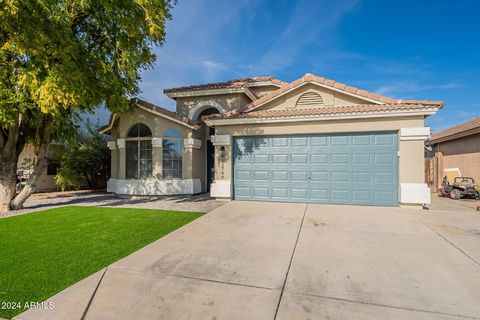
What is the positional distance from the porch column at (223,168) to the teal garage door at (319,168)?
0.91ft

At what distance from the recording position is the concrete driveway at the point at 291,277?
292 centimetres

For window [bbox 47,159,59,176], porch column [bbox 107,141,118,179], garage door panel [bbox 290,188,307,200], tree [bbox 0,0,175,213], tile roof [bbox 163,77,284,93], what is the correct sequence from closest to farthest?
tree [bbox 0,0,175,213] → garage door panel [bbox 290,188,307,200] → porch column [bbox 107,141,118,179] → tile roof [bbox 163,77,284,93] → window [bbox 47,159,59,176]

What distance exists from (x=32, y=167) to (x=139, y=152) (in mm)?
7023

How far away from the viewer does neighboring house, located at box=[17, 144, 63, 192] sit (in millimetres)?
13867

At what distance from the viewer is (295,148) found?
9.61m

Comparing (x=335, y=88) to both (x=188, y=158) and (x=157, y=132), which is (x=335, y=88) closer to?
(x=188, y=158)

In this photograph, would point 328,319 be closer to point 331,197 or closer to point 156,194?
point 331,197

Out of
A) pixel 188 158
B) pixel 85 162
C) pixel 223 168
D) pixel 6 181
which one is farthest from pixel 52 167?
pixel 223 168

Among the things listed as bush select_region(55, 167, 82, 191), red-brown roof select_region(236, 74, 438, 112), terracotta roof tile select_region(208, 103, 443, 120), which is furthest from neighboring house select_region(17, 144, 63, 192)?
red-brown roof select_region(236, 74, 438, 112)

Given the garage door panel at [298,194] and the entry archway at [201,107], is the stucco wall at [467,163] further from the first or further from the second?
the entry archway at [201,107]

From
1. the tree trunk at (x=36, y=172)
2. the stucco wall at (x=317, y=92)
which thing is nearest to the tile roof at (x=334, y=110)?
the stucco wall at (x=317, y=92)

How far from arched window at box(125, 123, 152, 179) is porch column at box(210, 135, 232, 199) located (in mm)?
3881

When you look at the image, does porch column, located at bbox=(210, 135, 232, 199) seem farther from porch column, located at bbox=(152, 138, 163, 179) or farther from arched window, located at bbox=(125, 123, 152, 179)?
arched window, located at bbox=(125, 123, 152, 179)

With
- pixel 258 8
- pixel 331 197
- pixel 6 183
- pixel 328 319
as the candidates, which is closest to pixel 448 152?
pixel 331 197
